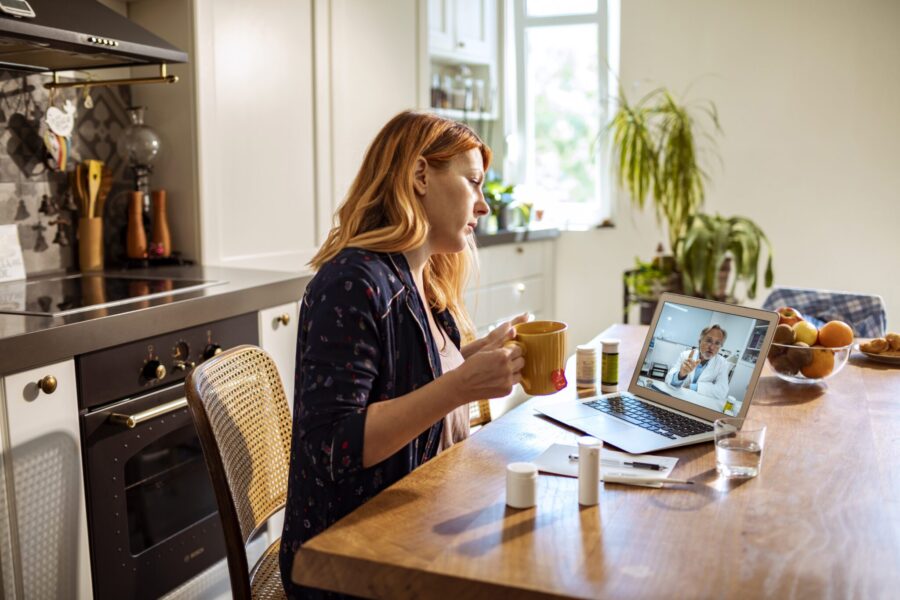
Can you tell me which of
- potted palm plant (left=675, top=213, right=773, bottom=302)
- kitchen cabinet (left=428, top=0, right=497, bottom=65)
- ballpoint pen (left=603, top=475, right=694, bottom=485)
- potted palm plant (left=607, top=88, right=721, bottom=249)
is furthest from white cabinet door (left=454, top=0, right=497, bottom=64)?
ballpoint pen (left=603, top=475, right=694, bottom=485)

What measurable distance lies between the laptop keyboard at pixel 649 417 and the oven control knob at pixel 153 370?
991mm

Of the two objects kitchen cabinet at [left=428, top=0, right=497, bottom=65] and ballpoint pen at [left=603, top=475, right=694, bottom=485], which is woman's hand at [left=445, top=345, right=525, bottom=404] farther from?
kitchen cabinet at [left=428, top=0, right=497, bottom=65]

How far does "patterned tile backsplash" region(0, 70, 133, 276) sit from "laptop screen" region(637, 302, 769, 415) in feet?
5.88

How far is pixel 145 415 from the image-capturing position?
6.43ft

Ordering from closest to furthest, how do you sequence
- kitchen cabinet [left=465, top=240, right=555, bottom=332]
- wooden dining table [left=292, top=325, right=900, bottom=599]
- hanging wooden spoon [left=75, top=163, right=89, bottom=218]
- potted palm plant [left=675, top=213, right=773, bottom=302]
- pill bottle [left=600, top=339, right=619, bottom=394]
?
wooden dining table [left=292, top=325, right=900, bottom=599]
pill bottle [left=600, top=339, right=619, bottom=394]
hanging wooden spoon [left=75, top=163, right=89, bottom=218]
potted palm plant [left=675, top=213, right=773, bottom=302]
kitchen cabinet [left=465, top=240, right=555, bottom=332]

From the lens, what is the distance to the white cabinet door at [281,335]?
8.02 feet

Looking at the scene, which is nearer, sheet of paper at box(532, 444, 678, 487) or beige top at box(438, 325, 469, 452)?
sheet of paper at box(532, 444, 678, 487)

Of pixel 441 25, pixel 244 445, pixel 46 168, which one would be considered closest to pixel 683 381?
pixel 244 445

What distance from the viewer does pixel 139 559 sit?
199 centimetres

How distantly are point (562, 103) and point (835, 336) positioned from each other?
3617 millimetres

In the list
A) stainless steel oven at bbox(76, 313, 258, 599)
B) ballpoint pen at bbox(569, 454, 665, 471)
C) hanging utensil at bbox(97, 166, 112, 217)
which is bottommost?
stainless steel oven at bbox(76, 313, 258, 599)

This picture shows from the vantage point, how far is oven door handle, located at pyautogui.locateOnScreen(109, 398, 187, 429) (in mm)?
1896

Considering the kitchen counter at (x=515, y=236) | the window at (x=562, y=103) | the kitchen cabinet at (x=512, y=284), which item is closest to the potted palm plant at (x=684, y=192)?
the window at (x=562, y=103)

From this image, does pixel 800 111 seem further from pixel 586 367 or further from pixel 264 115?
pixel 586 367
